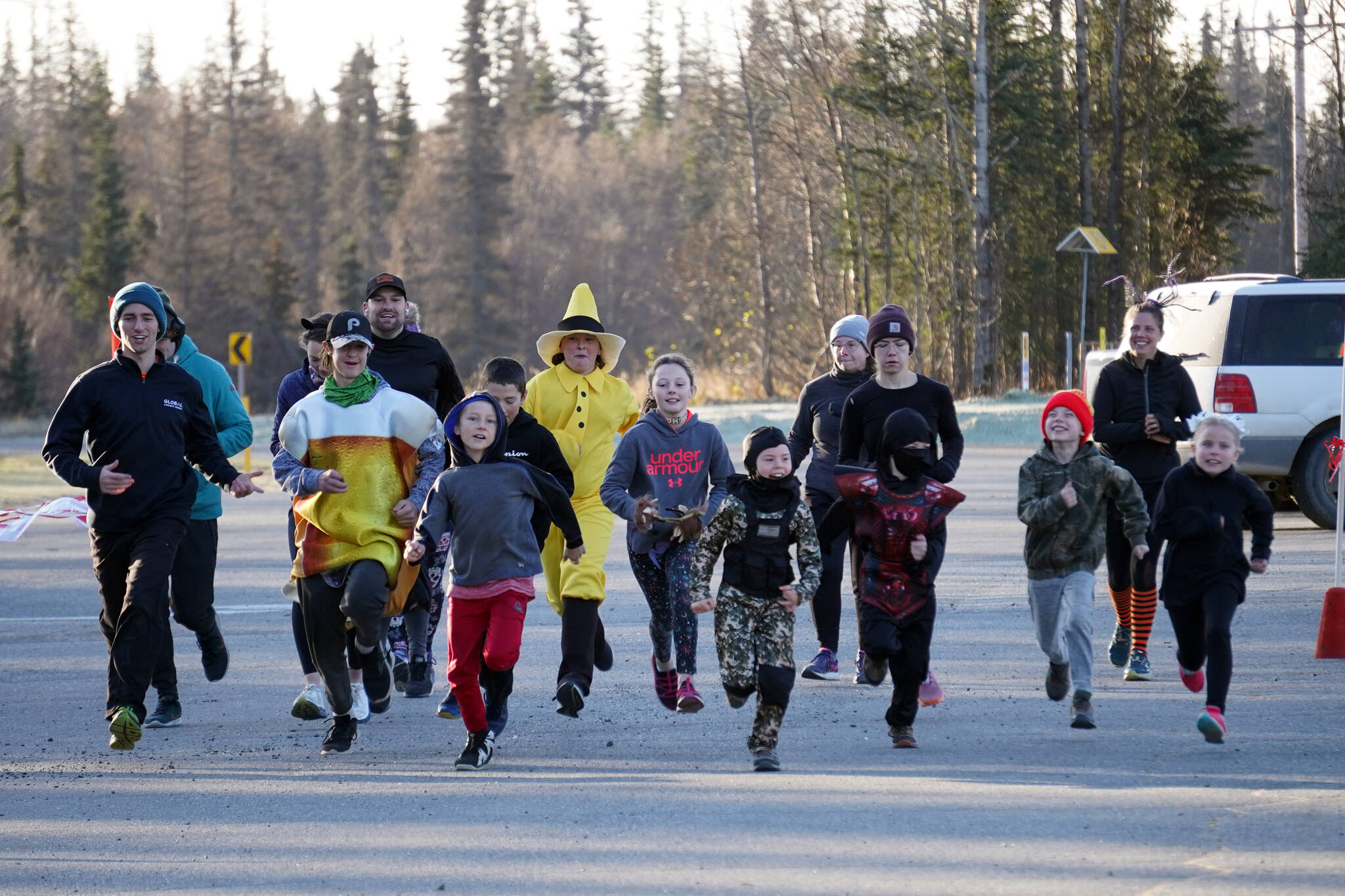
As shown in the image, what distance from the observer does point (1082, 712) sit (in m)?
6.91

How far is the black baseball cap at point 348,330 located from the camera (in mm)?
6887

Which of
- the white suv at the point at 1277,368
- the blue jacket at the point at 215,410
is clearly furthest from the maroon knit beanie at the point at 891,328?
the white suv at the point at 1277,368

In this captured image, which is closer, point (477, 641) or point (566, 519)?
point (477, 641)

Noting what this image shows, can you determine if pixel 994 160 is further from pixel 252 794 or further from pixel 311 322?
pixel 252 794

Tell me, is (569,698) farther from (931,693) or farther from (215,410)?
(215,410)

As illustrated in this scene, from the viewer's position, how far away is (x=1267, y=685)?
25.6ft

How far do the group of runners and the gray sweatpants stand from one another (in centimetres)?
1

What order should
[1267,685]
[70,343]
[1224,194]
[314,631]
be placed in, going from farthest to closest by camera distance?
[70,343] → [1224,194] → [1267,685] → [314,631]

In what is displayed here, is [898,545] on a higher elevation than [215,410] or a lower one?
lower

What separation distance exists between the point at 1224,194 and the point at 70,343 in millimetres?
45331

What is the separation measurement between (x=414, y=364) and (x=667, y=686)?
205 centimetres

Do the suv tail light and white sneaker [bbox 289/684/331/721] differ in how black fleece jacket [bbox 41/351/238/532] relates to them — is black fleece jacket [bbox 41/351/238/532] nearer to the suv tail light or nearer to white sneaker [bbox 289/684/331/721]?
white sneaker [bbox 289/684/331/721]

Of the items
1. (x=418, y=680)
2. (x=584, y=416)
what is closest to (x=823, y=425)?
(x=584, y=416)

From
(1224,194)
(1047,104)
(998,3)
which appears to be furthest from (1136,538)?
(1224,194)
